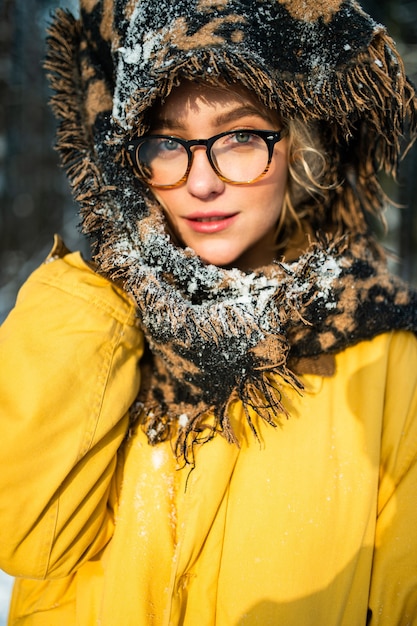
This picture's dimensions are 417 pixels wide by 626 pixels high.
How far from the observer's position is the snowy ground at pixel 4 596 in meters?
2.10

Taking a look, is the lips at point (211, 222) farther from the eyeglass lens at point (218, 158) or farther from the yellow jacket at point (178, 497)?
the yellow jacket at point (178, 497)

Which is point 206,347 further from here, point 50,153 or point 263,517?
point 50,153

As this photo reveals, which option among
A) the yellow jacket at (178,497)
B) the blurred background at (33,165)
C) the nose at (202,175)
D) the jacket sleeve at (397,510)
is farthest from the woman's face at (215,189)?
the blurred background at (33,165)

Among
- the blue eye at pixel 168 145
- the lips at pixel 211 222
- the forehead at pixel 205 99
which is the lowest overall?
the lips at pixel 211 222

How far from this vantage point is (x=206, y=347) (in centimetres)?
116

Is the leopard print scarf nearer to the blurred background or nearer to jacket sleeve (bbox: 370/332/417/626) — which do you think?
jacket sleeve (bbox: 370/332/417/626)

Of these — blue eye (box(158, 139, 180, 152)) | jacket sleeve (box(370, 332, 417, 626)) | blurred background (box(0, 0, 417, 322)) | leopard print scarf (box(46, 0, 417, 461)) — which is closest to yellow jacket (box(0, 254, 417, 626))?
jacket sleeve (box(370, 332, 417, 626))

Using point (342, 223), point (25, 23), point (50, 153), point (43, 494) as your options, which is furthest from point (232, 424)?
point (50, 153)

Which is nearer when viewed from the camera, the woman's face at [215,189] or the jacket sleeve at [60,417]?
the jacket sleeve at [60,417]

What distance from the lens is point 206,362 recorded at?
1.18m

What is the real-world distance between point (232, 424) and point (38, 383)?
20.5 inches

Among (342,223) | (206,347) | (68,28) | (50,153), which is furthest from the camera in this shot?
(50,153)

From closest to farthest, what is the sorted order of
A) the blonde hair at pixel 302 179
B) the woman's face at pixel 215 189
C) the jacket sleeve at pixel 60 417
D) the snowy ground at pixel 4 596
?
the jacket sleeve at pixel 60 417, the woman's face at pixel 215 189, the blonde hair at pixel 302 179, the snowy ground at pixel 4 596

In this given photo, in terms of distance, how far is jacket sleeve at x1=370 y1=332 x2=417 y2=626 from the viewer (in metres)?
1.11
